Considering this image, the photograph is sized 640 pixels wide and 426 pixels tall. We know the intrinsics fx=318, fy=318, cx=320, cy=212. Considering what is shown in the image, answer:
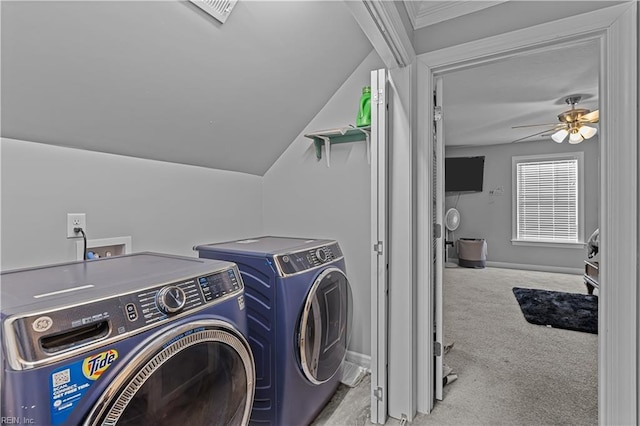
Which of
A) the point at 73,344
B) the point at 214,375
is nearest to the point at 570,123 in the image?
the point at 214,375

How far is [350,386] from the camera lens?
80.0 inches

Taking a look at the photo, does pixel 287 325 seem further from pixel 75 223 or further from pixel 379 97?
pixel 379 97

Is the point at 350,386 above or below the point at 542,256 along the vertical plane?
below

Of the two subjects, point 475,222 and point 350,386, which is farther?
point 475,222

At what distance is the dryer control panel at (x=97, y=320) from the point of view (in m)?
0.65

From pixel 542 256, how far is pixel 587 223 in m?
0.86

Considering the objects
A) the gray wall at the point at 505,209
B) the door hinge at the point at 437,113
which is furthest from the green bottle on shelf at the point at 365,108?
the gray wall at the point at 505,209

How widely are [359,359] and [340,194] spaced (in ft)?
3.90

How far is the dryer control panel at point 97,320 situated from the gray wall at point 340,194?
1.36m

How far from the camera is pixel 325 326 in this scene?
5.56ft

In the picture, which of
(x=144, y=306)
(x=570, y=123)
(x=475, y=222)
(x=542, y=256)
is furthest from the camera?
(x=475, y=222)

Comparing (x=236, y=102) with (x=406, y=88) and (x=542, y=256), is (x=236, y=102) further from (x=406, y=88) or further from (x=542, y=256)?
(x=542, y=256)

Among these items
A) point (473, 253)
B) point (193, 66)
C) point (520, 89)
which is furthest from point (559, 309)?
point (193, 66)

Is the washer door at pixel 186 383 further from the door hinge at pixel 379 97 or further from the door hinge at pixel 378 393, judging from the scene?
the door hinge at pixel 379 97
